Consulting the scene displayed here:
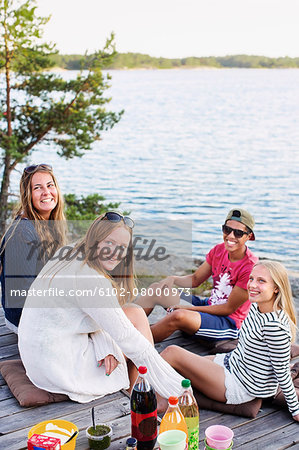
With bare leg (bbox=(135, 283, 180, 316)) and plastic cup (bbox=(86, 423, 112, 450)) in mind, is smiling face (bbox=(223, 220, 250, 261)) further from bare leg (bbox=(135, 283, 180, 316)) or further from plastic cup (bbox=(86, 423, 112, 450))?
plastic cup (bbox=(86, 423, 112, 450))

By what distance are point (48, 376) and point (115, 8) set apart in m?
38.3

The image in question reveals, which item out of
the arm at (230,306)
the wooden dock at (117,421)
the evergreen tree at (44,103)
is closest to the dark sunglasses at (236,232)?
the arm at (230,306)

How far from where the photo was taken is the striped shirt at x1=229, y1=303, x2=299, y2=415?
2.80 meters

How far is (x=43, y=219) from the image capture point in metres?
3.70

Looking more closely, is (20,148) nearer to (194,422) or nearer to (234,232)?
(234,232)

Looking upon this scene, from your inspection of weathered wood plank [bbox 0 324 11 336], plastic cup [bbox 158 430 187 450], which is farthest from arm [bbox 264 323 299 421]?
weathered wood plank [bbox 0 324 11 336]

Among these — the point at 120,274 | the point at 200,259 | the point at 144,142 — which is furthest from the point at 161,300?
the point at 144,142

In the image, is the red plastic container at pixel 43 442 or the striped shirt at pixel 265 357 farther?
the striped shirt at pixel 265 357

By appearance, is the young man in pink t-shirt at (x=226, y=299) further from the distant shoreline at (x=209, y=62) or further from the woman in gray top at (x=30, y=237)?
the distant shoreline at (x=209, y=62)

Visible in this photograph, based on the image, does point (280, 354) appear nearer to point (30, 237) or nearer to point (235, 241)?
point (235, 241)

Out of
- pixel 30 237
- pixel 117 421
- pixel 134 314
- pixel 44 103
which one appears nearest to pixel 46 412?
pixel 117 421

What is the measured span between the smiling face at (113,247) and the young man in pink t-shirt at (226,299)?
1.03m

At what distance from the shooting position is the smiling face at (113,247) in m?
2.73

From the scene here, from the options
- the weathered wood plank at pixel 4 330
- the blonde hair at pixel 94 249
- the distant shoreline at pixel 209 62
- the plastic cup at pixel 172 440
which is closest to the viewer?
the plastic cup at pixel 172 440
